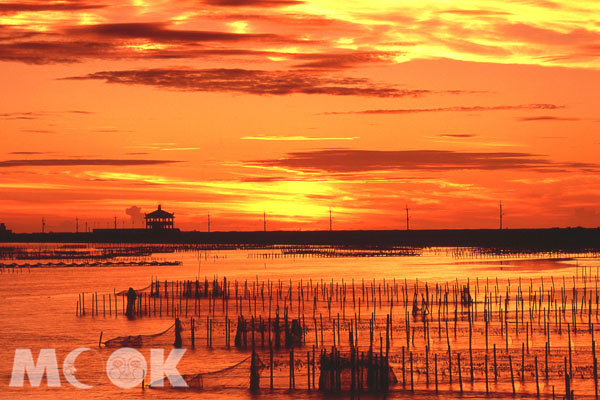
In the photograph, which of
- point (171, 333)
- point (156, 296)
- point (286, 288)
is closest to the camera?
point (171, 333)

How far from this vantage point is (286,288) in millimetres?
83625

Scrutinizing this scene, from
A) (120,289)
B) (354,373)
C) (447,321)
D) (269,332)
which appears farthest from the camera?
(120,289)

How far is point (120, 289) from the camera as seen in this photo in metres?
87.4

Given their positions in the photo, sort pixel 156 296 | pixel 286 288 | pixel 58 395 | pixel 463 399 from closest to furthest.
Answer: pixel 463 399 → pixel 58 395 → pixel 156 296 → pixel 286 288

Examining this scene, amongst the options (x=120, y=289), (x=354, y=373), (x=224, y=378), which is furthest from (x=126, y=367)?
(x=120, y=289)

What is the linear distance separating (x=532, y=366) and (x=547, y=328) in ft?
41.5

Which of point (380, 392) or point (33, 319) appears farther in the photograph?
point (33, 319)

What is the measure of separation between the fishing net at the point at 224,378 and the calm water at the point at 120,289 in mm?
418

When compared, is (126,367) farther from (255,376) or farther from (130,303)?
(130,303)

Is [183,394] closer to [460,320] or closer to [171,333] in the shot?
[171,333]

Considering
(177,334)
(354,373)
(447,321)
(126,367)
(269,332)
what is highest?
(269,332)

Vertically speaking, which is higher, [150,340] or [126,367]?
[150,340]

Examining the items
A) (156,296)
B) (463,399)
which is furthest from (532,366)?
(156,296)

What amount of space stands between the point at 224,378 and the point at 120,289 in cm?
5312
